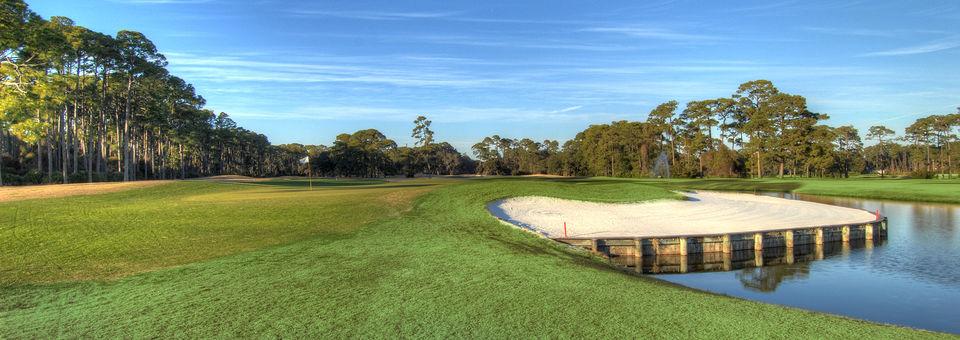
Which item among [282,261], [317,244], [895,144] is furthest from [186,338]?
[895,144]

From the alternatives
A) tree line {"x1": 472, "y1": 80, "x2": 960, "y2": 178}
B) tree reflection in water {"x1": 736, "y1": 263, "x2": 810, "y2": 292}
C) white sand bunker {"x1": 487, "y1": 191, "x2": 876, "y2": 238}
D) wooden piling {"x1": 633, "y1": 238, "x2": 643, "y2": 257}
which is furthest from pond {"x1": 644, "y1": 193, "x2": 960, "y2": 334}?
tree line {"x1": 472, "y1": 80, "x2": 960, "y2": 178}

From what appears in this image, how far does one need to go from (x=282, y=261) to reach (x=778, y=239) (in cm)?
1725

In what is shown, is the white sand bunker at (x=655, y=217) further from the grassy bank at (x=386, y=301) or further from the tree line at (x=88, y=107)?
the tree line at (x=88, y=107)

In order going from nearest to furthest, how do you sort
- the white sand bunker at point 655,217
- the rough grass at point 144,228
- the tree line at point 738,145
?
the rough grass at point 144,228, the white sand bunker at point 655,217, the tree line at point 738,145

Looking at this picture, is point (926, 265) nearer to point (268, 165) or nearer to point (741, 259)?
point (741, 259)

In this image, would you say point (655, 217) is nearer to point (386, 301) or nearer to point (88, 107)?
point (386, 301)

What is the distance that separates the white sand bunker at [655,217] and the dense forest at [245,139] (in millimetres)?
20214

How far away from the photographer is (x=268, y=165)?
13412 centimetres

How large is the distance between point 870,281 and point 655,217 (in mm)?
9518

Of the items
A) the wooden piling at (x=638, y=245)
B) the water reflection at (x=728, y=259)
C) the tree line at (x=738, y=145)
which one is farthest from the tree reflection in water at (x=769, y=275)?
the tree line at (x=738, y=145)

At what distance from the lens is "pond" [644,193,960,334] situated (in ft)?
34.0

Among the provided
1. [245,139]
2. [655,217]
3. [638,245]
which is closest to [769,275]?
[638,245]

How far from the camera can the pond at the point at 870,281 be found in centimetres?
1035

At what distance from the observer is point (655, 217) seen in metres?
22.3
